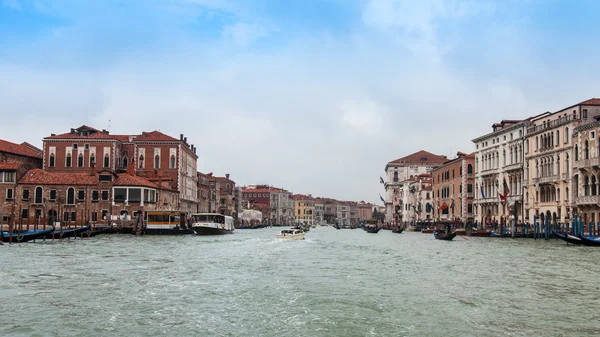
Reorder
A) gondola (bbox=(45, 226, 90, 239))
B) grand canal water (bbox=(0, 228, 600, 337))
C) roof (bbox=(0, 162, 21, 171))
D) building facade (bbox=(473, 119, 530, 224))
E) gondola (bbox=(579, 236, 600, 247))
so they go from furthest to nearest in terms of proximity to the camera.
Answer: building facade (bbox=(473, 119, 530, 224)) < roof (bbox=(0, 162, 21, 171)) < gondola (bbox=(45, 226, 90, 239)) < gondola (bbox=(579, 236, 600, 247)) < grand canal water (bbox=(0, 228, 600, 337))

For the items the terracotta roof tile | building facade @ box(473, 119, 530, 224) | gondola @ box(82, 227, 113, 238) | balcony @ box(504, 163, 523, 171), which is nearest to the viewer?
gondola @ box(82, 227, 113, 238)

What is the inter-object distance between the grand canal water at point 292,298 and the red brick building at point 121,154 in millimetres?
34785

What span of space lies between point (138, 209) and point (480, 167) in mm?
32130

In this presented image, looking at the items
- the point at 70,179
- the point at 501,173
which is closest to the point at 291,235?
the point at 70,179

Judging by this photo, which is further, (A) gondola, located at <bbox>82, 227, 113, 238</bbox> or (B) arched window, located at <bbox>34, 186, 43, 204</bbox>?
(B) arched window, located at <bbox>34, 186, 43, 204</bbox>

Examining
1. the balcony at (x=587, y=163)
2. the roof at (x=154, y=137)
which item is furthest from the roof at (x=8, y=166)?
the balcony at (x=587, y=163)

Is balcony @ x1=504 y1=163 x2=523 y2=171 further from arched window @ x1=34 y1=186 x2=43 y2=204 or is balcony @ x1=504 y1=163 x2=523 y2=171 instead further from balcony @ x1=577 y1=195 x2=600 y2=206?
arched window @ x1=34 y1=186 x2=43 y2=204

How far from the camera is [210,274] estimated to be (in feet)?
59.7

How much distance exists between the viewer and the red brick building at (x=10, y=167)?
47.1 m

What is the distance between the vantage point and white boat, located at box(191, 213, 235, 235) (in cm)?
4897

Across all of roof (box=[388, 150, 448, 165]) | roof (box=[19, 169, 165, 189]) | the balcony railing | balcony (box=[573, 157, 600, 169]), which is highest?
roof (box=[388, 150, 448, 165])

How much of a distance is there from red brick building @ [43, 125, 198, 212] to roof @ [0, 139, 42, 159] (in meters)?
1.81

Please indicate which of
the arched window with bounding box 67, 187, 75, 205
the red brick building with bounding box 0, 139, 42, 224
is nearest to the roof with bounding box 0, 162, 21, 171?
the red brick building with bounding box 0, 139, 42, 224

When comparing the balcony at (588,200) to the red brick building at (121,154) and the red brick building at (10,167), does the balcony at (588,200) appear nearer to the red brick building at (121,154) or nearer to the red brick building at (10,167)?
the red brick building at (121,154)
